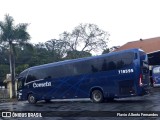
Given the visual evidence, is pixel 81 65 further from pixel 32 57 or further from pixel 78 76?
pixel 32 57

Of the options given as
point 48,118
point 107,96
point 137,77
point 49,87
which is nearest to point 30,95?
point 49,87

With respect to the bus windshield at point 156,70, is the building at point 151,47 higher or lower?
higher

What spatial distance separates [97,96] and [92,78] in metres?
1.19

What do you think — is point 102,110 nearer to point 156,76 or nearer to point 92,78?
point 92,78

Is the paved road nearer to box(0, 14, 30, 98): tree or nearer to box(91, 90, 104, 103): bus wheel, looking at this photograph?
box(91, 90, 104, 103): bus wheel

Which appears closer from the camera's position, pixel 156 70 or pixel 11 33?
pixel 156 70

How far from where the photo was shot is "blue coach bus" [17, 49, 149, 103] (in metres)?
17.3

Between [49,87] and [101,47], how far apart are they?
39.3m

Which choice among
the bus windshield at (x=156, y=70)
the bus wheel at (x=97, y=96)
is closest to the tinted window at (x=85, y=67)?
the bus wheel at (x=97, y=96)

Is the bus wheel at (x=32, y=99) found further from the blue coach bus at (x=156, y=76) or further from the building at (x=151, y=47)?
the building at (x=151, y=47)

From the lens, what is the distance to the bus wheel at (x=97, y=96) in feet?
60.6

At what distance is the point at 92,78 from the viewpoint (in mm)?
19031

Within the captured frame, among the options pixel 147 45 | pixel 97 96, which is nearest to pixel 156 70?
pixel 147 45

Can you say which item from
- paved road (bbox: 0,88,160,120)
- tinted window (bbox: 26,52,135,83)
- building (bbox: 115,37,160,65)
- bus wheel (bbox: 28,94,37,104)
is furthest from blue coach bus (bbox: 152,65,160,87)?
bus wheel (bbox: 28,94,37,104)
